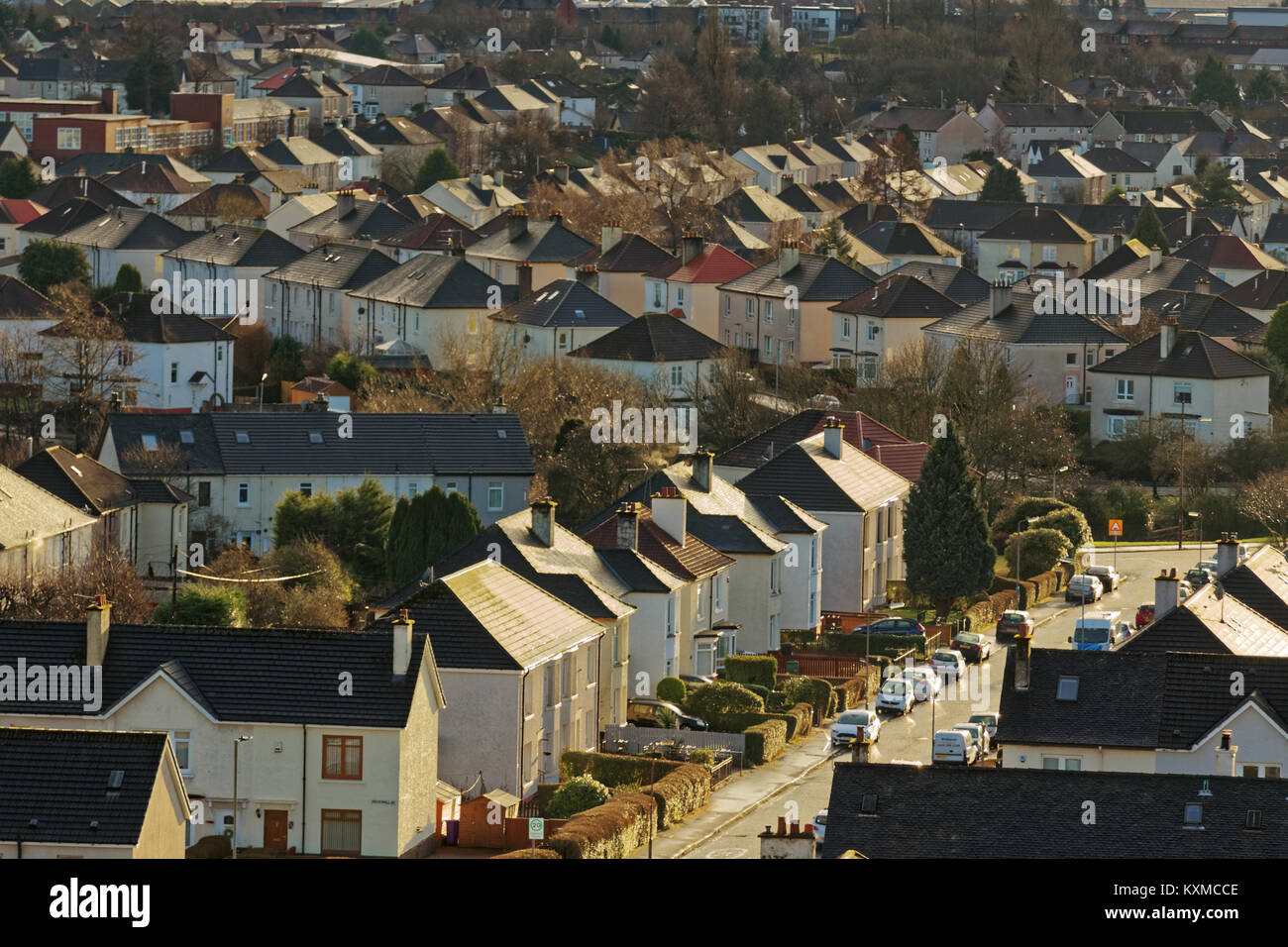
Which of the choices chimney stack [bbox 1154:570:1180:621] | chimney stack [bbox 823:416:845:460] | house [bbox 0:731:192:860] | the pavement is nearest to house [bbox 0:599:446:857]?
the pavement

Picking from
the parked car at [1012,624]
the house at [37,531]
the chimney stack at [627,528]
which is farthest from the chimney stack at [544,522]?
the parked car at [1012,624]

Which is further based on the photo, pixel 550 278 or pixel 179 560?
pixel 550 278

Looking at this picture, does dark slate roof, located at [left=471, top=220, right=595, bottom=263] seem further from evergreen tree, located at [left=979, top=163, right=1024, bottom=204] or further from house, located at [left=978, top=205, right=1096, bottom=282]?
evergreen tree, located at [left=979, top=163, right=1024, bottom=204]

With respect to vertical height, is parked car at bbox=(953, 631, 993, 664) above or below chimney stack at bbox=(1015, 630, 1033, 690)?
below

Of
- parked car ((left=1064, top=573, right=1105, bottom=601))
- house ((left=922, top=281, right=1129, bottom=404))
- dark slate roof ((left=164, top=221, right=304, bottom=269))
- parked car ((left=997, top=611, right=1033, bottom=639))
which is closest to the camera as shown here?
parked car ((left=997, top=611, right=1033, bottom=639))
